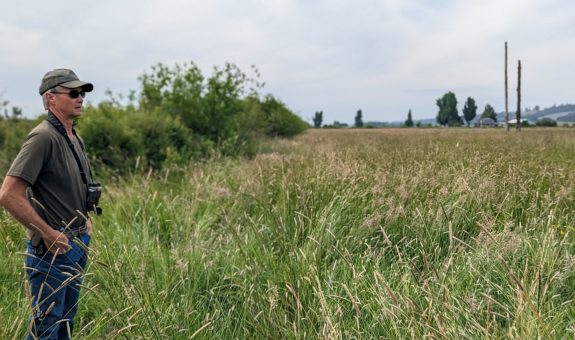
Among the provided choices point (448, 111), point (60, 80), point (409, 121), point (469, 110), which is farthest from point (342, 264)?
point (469, 110)

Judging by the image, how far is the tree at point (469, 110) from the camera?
4368 inches

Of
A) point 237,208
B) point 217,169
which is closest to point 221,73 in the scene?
point 217,169

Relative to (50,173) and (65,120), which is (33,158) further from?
(65,120)

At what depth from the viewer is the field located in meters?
2.10

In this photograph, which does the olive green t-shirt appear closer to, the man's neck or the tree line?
the man's neck

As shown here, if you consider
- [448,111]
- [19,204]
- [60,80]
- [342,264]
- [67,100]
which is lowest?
[342,264]

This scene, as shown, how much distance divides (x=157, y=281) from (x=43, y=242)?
884mm

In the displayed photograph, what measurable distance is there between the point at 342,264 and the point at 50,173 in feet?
6.69

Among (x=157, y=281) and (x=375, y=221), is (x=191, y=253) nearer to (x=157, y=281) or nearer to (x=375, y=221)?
(x=157, y=281)

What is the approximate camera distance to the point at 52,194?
2.40 m

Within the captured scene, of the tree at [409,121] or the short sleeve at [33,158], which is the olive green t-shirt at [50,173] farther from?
the tree at [409,121]

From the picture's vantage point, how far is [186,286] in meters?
3.10

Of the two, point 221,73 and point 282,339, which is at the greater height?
point 221,73

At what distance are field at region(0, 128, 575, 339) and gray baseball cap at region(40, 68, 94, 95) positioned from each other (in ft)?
3.39
